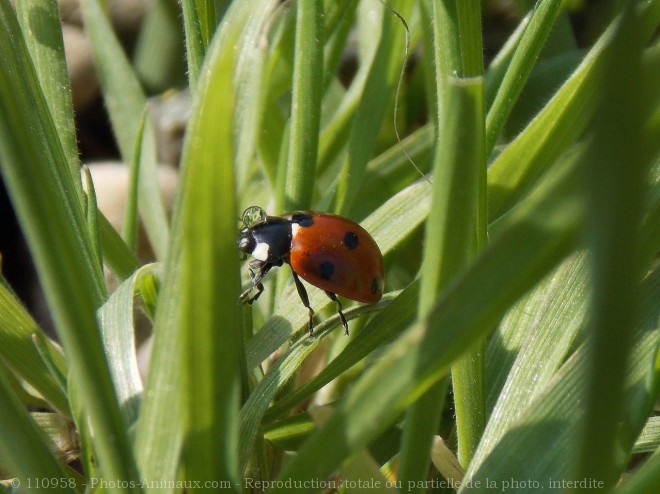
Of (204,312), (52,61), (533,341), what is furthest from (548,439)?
(52,61)

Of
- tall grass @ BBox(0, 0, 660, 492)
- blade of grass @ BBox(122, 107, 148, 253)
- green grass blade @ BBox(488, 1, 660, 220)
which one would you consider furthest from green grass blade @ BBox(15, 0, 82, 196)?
green grass blade @ BBox(488, 1, 660, 220)

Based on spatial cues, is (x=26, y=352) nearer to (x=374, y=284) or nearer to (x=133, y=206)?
(x=133, y=206)

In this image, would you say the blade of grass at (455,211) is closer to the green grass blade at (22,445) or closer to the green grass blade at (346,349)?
the green grass blade at (346,349)

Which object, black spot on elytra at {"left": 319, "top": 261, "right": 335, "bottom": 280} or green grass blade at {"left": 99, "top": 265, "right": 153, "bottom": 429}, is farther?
black spot on elytra at {"left": 319, "top": 261, "right": 335, "bottom": 280}

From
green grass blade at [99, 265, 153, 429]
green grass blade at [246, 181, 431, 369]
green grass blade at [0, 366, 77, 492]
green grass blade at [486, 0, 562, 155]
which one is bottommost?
green grass blade at [246, 181, 431, 369]

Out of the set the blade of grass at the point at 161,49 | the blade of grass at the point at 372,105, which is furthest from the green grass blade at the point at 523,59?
the blade of grass at the point at 161,49

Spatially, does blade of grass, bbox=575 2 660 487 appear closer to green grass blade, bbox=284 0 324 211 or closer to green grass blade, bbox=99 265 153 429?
green grass blade, bbox=99 265 153 429

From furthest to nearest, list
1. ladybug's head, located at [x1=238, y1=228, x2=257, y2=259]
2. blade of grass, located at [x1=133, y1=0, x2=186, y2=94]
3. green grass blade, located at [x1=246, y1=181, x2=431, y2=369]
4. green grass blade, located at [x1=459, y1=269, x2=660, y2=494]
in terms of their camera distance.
→ blade of grass, located at [x1=133, y1=0, x2=186, y2=94], ladybug's head, located at [x1=238, y1=228, x2=257, y2=259], green grass blade, located at [x1=246, y1=181, x2=431, y2=369], green grass blade, located at [x1=459, y1=269, x2=660, y2=494]
